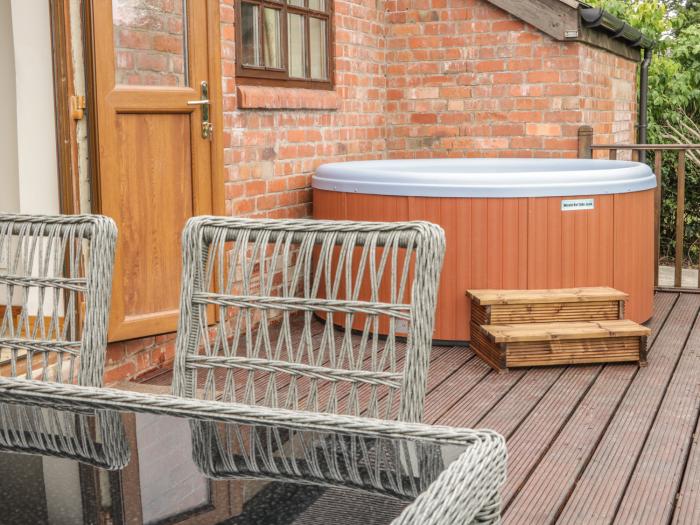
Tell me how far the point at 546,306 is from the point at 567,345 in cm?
23

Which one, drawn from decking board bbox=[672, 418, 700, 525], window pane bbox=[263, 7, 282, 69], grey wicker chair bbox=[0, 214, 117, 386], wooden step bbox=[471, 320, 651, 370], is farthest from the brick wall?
grey wicker chair bbox=[0, 214, 117, 386]

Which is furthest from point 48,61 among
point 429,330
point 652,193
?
point 652,193

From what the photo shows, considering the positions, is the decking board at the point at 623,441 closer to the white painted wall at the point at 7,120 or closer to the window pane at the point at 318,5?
the window pane at the point at 318,5

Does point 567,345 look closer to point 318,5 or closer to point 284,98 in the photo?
point 284,98

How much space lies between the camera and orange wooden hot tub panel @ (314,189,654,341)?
14.4ft

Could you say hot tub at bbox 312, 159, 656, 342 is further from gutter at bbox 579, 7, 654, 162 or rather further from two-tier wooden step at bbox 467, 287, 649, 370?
gutter at bbox 579, 7, 654, 162

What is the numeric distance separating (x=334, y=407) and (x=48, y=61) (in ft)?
8.21

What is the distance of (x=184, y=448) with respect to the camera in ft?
3.50

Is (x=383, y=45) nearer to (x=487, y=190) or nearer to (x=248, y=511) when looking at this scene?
(x=487, y=190)

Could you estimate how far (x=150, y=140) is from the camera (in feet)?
12.3

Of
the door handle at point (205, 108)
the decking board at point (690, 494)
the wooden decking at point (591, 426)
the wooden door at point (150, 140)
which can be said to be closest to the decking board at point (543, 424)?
the wooden decking at point (591, 426)

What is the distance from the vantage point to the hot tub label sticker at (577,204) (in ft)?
14.4

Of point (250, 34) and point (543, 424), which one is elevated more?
point (250, 34)

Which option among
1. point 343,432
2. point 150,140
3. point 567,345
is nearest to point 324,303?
point 343,432
